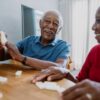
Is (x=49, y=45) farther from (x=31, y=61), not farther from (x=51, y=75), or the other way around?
(x=51, y=75)

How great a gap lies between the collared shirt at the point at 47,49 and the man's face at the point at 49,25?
2.9 inches

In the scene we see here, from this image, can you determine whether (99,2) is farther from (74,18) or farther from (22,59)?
(22,59)

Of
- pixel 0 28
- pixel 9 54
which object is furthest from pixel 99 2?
pixel 9 54

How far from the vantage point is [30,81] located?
3.70 ft

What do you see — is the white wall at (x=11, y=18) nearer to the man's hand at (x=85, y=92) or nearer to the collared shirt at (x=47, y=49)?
the collared shirt at (x=47, y=49)

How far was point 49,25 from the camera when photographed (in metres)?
1.91

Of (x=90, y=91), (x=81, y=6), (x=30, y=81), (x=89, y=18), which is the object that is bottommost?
(x=30, y=81)

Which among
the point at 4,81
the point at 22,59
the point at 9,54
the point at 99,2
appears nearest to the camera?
the point at 4,81

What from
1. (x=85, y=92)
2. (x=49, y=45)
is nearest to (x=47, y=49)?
(x=49, y=45)

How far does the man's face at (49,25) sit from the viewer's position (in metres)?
Result: 1.90

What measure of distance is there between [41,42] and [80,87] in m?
1.57

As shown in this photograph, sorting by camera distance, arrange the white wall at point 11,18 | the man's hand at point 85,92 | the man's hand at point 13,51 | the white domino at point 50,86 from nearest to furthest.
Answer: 1. the man's hand at point 85,92
2. the white domino at point 50,86
3. the man's hand at point 13,51
4. the white wall at point 11,18

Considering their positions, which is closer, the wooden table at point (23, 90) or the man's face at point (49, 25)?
the wooden table at point (23, 90)

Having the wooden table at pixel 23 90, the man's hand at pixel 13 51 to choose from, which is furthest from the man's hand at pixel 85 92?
the man's hand at pixel 13 51
